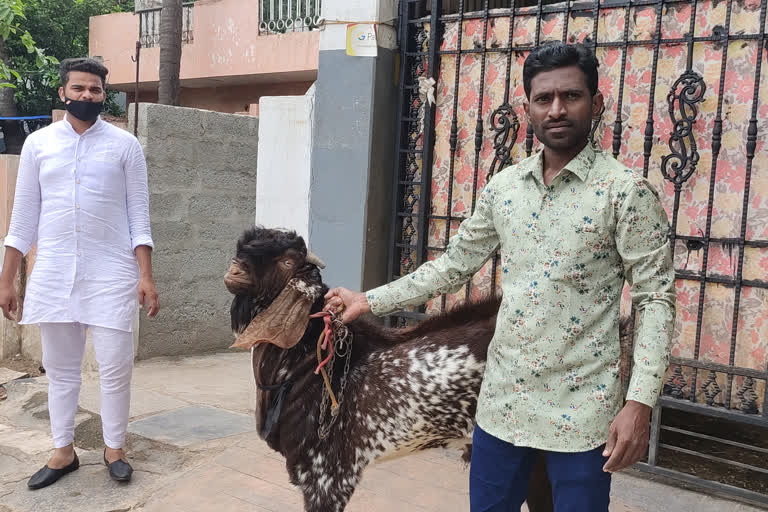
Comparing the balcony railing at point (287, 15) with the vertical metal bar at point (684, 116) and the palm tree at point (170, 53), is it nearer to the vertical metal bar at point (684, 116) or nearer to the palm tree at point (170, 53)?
the palm tree at point (170, 53)

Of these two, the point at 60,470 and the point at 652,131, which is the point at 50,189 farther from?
the point at 652,131

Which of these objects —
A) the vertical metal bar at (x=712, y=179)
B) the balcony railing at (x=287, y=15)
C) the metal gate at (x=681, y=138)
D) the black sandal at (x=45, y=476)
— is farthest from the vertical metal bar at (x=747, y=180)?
the balcony railing at (x=287, y=15)

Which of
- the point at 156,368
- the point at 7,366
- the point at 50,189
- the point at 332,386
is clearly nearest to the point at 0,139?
the point at 7,366

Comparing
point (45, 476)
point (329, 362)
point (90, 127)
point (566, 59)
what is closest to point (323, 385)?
point (329, 362)

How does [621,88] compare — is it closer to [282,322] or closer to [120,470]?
[282,322]

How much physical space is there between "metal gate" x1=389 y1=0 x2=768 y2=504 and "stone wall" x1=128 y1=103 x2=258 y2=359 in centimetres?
269

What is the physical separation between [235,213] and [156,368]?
168 centimetres

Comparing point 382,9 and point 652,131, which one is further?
point 382,9

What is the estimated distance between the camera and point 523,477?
2047 millimetres

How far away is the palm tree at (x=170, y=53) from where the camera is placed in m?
12.1

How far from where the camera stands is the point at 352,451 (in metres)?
2.69

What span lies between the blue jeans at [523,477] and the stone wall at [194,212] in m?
4.67

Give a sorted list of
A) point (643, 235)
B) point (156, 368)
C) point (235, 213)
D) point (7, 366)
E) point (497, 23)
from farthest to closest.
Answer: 1. point (235, 213)
2. point (7, 366)
3. point (156, 368)
4. point (497, 23)
5. point (643, 235)

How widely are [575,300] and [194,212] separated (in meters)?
5.12
